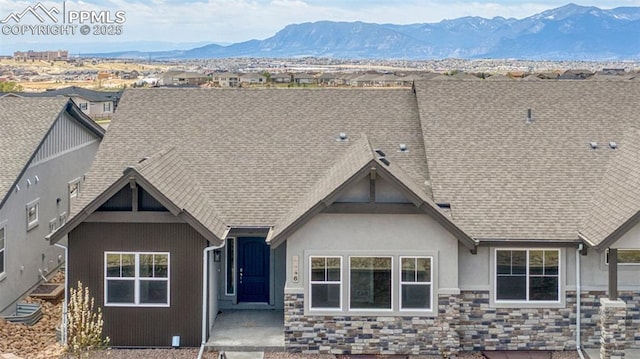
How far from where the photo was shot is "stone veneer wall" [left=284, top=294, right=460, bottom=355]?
1482 centimetres

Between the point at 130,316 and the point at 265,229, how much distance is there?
3575 millimetres

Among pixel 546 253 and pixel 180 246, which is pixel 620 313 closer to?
pixel 546 253

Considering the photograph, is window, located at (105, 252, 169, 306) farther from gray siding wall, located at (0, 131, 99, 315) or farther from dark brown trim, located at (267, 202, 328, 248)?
gray siding wall, located at (0, 131, 99, 315)

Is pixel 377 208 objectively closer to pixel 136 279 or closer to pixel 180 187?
pixel 180 187

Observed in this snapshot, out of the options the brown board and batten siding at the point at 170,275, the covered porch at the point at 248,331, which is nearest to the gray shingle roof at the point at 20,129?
the brown board and batten siding at the point at 170,275

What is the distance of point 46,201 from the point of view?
20.5 metres

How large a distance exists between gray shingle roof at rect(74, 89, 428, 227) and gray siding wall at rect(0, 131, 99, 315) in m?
2.35

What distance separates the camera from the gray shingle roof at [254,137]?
17.1m

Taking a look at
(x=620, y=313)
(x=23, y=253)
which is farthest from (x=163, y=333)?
(x=620, y=313)

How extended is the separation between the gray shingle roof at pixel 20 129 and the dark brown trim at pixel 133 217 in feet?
10.2

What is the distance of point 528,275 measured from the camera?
15.2 metres

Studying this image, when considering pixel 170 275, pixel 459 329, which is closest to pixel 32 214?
pixel 170 275

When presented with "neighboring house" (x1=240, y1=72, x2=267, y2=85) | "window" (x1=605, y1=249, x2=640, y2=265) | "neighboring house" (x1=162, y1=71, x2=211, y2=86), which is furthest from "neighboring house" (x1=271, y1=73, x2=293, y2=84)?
"window" (x1=605, y1=249, x2=640, y2=265)

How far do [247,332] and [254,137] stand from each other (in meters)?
5.68
